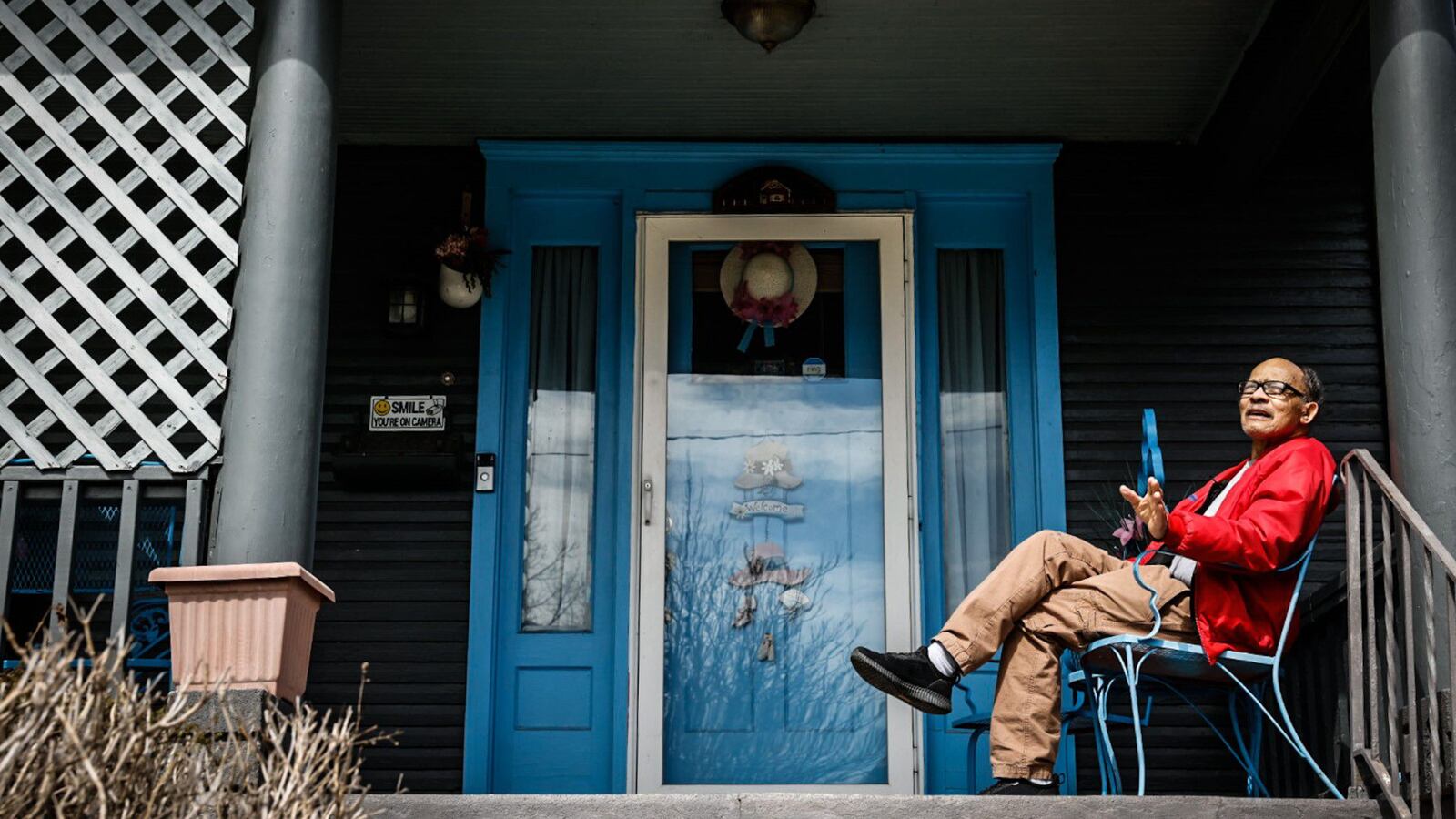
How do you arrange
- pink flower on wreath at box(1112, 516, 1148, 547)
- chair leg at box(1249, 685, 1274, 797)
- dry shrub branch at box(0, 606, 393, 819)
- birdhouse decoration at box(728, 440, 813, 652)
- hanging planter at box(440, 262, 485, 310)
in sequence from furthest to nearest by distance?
hanging planter at box(440, 262, 485, 310) → birdhouse decoration at box(728, 440, 813, 652) → pink flower on wreath at box(1112, 516, 1148, 547) → chair leg at box(1249, 685, 1274, 797) → dry shrub branch at box(0, 606, 393, 819)

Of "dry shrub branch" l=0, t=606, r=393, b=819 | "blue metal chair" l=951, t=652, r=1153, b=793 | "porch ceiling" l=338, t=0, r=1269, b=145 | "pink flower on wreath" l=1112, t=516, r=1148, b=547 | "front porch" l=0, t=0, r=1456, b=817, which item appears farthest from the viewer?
"pink flower on wreath" l=1112, t=516, r=1148, b=547

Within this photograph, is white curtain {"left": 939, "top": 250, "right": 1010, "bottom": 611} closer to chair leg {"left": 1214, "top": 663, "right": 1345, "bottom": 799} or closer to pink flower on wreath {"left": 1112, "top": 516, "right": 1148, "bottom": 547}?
pink flower on wreath {"left": 1112, "top": 516, "right": 1148, "bottom": 547}

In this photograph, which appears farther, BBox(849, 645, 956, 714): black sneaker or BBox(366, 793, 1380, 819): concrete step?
BBox(849, 645, 956, 714): black sneaker

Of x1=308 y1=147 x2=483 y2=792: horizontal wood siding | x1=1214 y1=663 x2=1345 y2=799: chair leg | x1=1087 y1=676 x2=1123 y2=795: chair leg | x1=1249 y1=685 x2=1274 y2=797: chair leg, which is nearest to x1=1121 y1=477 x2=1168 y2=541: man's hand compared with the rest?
x1=1214 y1=663 x2=1345 y2=799: chair leg

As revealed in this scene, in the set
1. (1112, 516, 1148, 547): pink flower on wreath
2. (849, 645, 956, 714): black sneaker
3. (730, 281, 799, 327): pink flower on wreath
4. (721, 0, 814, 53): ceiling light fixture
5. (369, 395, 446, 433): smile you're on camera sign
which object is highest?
(721, 0, 814, 53): ceiling light fixture

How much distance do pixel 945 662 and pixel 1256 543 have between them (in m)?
0.76

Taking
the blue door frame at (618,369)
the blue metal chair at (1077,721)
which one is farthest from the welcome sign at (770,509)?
the blue metal chair at (1077,721)

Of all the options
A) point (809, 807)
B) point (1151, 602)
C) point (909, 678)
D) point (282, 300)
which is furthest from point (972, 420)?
point (282, 300)

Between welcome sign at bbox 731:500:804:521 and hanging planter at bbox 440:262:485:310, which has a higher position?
hanging planter at bbox 440:262:485:310

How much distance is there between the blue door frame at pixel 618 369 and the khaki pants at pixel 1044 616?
1376 millimetres

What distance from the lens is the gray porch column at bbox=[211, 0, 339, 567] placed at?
3.49m

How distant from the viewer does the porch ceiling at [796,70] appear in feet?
16.0

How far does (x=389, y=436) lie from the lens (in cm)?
541

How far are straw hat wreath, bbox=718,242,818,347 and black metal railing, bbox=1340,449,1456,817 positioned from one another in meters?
2.23
